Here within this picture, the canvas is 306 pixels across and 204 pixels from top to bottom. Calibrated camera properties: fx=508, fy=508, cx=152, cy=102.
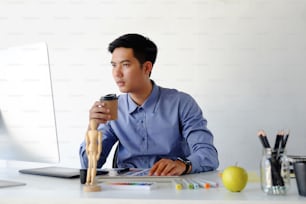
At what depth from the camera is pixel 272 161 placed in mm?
1399

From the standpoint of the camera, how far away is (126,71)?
245 cm

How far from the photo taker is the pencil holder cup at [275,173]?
1376 mm

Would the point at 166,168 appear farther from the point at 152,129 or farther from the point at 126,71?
the point at 126,71

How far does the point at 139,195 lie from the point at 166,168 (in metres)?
0.45

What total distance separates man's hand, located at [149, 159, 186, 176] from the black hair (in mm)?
778

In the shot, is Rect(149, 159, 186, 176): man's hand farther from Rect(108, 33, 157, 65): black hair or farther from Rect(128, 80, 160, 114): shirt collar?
Rect(108, 33, 157, 65): black hair

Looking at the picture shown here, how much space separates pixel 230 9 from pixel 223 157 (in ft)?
3.02

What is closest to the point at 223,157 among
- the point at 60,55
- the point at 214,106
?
the point at 214,106

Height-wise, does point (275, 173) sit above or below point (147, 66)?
below

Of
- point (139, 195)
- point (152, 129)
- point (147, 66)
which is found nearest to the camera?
point (139, 195)

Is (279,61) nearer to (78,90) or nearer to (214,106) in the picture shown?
(214,106)

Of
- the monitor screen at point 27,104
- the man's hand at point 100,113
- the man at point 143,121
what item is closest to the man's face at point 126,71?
the man at point 143,121

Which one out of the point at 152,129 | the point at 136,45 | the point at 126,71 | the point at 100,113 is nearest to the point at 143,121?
the point at 152,129

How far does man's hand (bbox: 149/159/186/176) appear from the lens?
179 cm
